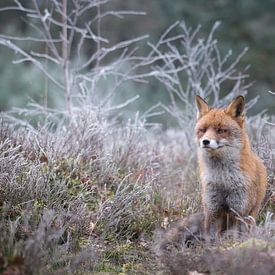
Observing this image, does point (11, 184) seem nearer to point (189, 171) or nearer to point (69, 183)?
point (69, 183)

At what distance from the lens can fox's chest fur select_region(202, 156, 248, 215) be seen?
7125mm

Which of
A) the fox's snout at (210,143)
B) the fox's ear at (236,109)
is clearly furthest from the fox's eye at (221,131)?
the fox's ear at (236,109)

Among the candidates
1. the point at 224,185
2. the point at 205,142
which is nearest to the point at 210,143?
the point at 205,142

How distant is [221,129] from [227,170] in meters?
0.43

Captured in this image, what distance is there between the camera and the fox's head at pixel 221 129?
23.2 ft

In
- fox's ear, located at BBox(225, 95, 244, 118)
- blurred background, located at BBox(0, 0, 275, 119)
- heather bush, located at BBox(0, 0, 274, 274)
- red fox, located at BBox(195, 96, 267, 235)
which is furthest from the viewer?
blurred background, located at BBox(0, 0, 275, 119)

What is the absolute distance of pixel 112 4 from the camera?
25.0 m

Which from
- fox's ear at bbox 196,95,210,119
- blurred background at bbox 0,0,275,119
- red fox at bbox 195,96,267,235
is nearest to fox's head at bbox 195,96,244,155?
red fox at bbox 195,96,267,235

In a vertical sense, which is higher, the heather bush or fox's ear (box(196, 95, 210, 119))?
fox's ear (box(196, 95, 210, 119))

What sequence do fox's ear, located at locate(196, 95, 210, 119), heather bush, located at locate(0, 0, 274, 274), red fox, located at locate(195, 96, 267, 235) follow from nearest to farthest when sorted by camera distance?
heather bush, located at locate(0, 0, 274, 274) → red fox, located at locate(195, 96, 267, 235) → fox's ear, located at locate(196, 95, 210, 119)

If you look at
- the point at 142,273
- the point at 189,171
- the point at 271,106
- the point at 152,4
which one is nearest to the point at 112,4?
the point at 152,4

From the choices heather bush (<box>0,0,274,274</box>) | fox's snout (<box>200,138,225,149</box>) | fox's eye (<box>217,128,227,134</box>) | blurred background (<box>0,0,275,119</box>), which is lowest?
heather bush (<box>0,0,274,274</box>)

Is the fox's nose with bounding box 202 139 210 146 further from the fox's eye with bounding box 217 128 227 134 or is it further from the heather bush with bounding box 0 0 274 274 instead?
the heather bush with bounding box 0 0 274 274

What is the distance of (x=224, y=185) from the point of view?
7.18 m
